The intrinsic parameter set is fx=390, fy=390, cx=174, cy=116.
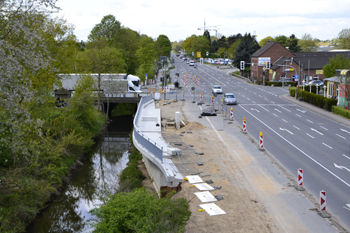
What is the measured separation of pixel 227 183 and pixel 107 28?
2872 inches

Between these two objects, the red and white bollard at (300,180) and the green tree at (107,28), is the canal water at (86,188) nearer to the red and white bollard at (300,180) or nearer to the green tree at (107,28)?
the red and white bollard at (300,180)

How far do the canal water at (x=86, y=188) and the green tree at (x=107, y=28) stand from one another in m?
48.3

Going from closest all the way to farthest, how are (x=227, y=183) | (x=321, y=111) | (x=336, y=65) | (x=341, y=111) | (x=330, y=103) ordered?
(x=227, y=183) → (x=341, y=111) → (x=330, y=103) → (x=321, y=111) → (x=336, y=65)

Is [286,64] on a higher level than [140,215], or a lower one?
higher

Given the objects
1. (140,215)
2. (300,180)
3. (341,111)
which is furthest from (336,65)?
(140,215)

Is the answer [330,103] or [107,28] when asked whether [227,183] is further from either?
[107,28]

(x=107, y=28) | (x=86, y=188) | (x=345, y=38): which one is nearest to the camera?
(x=86, y=188)

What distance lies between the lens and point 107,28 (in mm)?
85250

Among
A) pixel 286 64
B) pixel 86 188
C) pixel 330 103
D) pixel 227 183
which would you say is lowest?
pixel 86 188

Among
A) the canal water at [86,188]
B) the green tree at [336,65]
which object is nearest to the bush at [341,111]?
the green tree at [336,65]

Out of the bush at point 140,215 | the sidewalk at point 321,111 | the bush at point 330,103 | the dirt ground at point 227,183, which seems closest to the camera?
the bush at point 140,215

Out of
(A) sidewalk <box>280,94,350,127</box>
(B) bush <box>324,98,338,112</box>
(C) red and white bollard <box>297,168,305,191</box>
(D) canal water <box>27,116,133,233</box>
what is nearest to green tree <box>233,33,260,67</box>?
(A) sidewalk <box>280,94,350,127</box>

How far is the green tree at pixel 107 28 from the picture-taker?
85062 millimetres

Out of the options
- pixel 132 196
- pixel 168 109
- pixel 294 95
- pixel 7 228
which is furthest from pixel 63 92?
pixel 132 196
